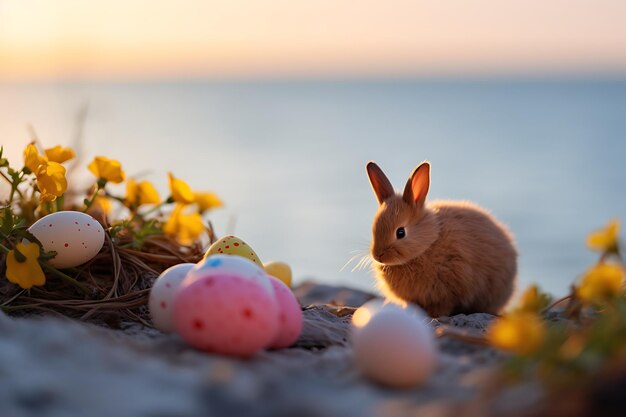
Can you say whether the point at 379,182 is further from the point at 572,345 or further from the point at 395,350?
the point at 572,345

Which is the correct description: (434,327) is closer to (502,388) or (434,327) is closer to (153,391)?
(502,388)

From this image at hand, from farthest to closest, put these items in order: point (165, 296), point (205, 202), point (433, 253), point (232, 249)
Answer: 1. point (205, 202)
2. point (433, 253)
3. point (232, 249)
4. point (165, 296)

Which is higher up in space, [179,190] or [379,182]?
[379,182]

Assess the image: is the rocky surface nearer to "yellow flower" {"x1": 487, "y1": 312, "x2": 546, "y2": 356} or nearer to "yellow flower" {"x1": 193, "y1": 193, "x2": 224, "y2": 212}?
"yellow flower" {"x1": 487, "y1": 312, "x2": 546, "y2": 356}

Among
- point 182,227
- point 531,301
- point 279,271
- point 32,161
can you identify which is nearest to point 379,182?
point 279,271

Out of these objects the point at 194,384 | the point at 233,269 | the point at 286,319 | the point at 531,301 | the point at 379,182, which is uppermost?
the point at 379,182

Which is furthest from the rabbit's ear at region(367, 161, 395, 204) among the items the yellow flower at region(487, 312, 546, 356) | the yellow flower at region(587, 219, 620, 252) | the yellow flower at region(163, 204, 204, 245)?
the yellow flower at region(487, 312, 546, 356)

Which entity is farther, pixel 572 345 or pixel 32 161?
pixel 32 161
